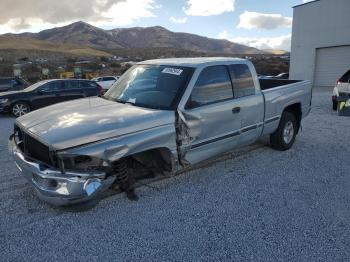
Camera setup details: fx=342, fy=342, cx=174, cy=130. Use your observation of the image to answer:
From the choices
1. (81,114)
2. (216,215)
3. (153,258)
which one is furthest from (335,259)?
(81,114)

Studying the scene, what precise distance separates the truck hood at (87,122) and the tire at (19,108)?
8832mm

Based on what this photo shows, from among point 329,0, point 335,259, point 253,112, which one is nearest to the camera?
point 335,259

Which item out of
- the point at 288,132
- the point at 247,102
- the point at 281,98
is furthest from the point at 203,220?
the point at 288,132

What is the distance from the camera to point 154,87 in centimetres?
498

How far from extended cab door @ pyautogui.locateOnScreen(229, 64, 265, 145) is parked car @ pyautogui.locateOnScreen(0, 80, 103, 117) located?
9467 mm

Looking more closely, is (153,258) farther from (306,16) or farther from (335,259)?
(306,16)

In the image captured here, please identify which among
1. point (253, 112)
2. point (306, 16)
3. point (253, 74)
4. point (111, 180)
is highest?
point (306, 16)

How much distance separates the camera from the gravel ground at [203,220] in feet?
11.1

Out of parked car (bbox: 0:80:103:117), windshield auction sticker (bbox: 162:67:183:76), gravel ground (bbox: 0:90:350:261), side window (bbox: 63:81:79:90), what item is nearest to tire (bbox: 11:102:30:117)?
parked car (bbox: 0:80:103:117)

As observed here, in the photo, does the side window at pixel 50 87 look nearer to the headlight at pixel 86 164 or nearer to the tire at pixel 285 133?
the tire at pixel 285 133

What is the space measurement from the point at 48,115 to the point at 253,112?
10.6ft

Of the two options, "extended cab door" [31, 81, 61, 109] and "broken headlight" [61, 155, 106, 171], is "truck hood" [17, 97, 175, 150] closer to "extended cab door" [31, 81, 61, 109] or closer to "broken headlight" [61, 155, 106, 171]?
"broken headlight" [61, 155, 106, 171]

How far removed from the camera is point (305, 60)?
89.0 feet

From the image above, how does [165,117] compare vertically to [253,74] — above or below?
below
